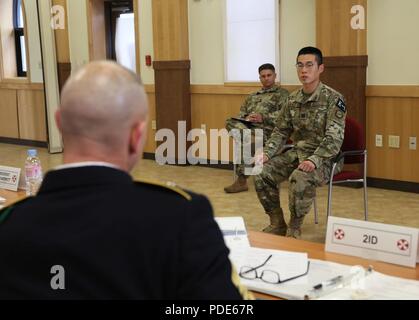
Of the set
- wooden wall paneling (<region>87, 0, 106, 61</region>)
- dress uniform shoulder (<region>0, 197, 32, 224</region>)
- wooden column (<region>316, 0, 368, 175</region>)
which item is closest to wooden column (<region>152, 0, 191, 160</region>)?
wooden wall paneling (<region>87, 0, 106, 61</region>)

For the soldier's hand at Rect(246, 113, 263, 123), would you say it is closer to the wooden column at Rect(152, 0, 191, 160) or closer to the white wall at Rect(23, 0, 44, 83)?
the wooden column at Rect(152, 0, 191, 160)

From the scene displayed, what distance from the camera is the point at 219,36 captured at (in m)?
6.45

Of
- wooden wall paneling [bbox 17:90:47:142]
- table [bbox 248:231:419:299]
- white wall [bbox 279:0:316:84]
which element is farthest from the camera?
wooden wall paneling [bbox 17:90:47:142]

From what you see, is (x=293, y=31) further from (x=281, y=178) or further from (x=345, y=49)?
(x=281, y=178)

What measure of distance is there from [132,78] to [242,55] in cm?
535

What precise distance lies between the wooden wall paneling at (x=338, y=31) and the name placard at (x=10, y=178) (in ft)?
11.2

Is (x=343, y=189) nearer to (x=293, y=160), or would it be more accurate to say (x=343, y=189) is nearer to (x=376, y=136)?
(x=376, y=136)

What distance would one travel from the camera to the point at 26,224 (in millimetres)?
984

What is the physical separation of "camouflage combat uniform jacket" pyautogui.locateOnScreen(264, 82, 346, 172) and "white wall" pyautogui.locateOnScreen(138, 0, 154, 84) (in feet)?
11.4

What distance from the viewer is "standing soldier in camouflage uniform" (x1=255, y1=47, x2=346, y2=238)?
368 cm

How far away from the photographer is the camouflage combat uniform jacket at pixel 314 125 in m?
3.68

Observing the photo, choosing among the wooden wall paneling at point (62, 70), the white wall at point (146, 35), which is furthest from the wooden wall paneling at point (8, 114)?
the white wall at point (146, 35)

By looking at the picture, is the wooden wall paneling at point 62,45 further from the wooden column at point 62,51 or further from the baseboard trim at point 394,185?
the baseboard trim at point 394,185
